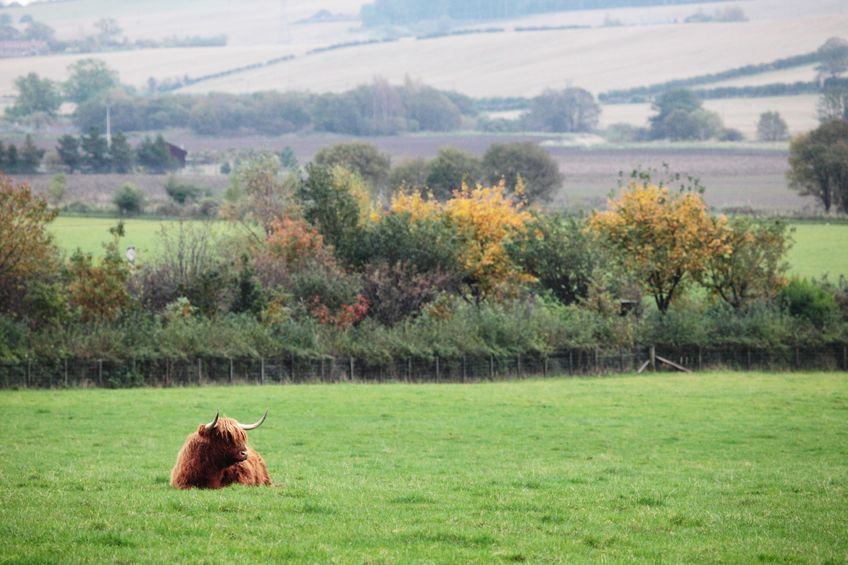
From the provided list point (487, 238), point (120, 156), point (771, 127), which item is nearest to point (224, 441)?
point (487, 238)

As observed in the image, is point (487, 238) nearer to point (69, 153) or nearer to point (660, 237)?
point (660, 237)

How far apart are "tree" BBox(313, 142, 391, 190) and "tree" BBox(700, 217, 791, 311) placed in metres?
70.8

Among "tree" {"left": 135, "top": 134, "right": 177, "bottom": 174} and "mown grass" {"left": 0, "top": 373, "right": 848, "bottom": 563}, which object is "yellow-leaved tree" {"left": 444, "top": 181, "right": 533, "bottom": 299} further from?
"tree" {"left": 135, "top": 134, "right": 177, "bottom": 174}

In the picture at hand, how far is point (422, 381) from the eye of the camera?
1998 inches

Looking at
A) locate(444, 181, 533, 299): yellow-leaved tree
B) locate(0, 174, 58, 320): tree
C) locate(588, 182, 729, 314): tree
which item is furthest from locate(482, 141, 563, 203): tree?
locate(0, 174, 58, 320): tree

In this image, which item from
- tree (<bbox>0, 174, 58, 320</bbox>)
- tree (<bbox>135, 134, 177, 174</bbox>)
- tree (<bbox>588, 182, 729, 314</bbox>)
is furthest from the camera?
tree (<bbox>135, 134, 177, 174</bbox>)

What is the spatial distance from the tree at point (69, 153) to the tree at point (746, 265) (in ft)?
345

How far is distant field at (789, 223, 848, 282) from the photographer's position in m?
80.3

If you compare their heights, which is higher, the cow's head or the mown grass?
the cow's head

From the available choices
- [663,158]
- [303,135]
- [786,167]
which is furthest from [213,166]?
[786,167]

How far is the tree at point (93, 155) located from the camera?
151625 millimetres

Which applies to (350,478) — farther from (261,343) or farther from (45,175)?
(45,175)

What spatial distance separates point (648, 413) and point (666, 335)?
68.6 feet

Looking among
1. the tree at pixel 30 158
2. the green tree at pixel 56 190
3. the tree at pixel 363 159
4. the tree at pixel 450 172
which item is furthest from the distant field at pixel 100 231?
the tree at pixel 30 158
